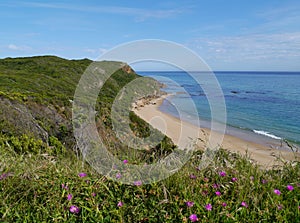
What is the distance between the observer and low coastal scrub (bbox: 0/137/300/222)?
2.23 metres

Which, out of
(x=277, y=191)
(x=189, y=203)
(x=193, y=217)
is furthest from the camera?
(x=277, y=191)

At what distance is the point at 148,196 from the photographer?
250 cm

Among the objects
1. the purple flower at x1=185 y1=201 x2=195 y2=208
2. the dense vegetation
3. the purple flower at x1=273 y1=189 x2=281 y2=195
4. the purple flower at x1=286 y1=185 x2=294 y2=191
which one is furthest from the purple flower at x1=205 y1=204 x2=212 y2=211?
the purple flower at x1=286 y1=185 x2=294 y2=191

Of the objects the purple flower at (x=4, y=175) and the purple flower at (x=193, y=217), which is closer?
the purple flower at (x=193, y=217)

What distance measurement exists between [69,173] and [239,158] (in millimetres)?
2063

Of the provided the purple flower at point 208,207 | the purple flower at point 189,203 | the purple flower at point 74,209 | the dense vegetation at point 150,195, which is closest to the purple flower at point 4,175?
the dense vegetation at point 150,195

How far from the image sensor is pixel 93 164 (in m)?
3.13

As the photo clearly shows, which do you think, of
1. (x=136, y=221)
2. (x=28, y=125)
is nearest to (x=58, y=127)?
(x=28, y=125)

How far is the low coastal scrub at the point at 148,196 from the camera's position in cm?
223

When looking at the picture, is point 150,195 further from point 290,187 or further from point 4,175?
point 4,175

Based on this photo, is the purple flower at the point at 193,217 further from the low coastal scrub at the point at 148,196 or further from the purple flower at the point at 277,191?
the purple flower at the point at 277,191

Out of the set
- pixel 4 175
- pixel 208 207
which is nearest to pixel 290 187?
pixel 208 207

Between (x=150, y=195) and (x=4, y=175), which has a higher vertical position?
(x=4, y=175)

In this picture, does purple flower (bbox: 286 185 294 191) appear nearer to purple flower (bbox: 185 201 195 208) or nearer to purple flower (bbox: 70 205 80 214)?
purple flower (bbox: 185 201 195 208)
